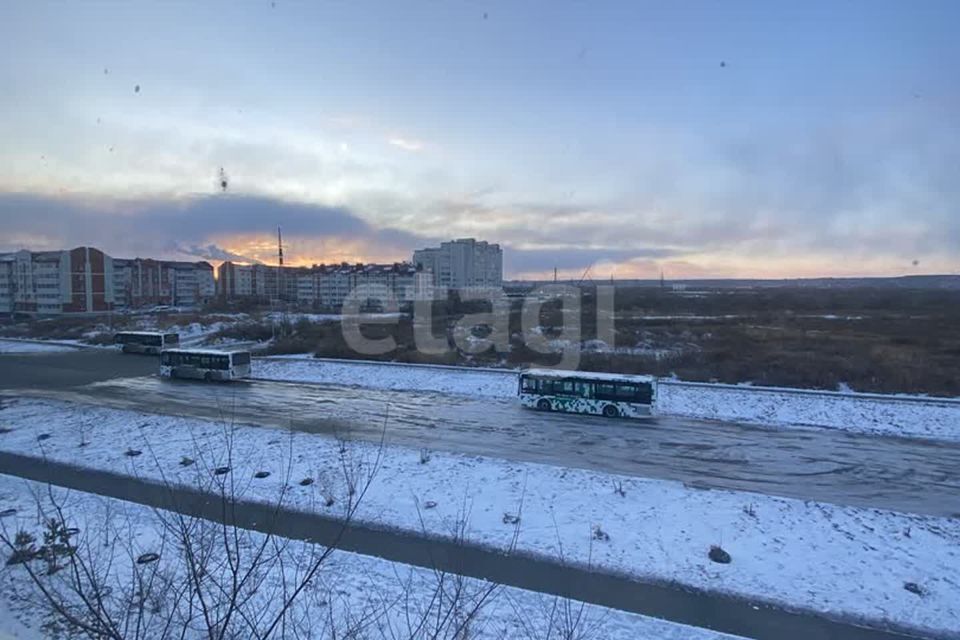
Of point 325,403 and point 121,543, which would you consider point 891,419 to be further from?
point 121,543

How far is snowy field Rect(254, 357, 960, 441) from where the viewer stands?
730 inches

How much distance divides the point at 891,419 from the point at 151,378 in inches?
1269

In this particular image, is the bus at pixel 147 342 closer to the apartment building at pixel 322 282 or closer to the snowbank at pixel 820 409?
the snowbank at pixel 820 409

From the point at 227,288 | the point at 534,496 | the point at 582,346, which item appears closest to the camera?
the point at 534,496

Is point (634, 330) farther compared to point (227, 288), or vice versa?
point (227, 288)

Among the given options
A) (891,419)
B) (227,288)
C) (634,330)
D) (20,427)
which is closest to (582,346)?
(634,330)

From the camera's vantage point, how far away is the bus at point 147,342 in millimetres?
36469

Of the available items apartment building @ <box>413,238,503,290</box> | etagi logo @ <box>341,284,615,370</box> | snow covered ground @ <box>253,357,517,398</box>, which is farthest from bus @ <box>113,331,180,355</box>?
apartment building @ <box>413,238,503,290</box>

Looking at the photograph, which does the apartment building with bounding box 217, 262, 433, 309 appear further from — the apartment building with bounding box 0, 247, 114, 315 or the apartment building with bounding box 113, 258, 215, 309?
the apartment building with bounding box 0, 247, 114, 315

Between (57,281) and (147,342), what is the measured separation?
52.3m

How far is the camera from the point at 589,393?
19656mm

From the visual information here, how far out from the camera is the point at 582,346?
35.8 m

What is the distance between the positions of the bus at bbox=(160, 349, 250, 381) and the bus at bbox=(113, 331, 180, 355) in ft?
36.5

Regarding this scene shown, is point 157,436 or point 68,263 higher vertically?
point 68,263
